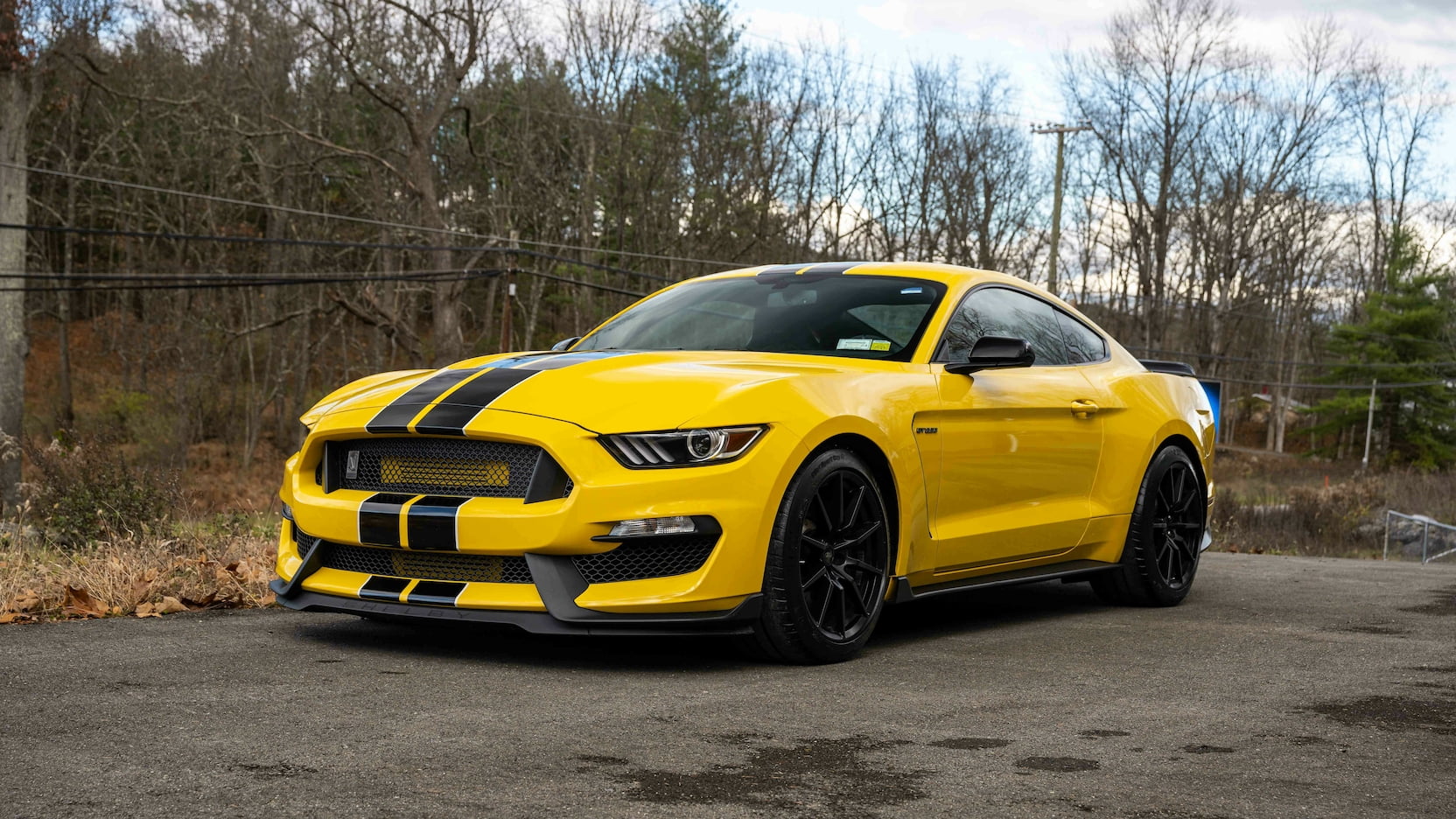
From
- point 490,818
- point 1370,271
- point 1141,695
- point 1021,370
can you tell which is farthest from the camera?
point 1370,271

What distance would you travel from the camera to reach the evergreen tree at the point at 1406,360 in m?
62.2

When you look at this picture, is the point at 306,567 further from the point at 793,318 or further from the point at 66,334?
the point at 66,334

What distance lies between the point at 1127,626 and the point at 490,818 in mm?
4152

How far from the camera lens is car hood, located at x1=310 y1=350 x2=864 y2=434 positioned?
185 inches

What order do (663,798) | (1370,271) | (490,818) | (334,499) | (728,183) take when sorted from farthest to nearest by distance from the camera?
(1370,271) → (728,183) → (334,499) → (663,798) → (490,818)

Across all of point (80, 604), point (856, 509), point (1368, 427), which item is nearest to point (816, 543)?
point (856, 509)

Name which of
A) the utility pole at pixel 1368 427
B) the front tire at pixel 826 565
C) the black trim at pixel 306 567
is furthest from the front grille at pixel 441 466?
the utility pole at pixel 1368 427

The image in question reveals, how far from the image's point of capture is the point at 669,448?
4633 millimetres

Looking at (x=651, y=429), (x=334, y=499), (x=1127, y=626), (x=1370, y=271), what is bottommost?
(x=1127, y=626)

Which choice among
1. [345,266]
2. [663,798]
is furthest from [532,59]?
[663,798]

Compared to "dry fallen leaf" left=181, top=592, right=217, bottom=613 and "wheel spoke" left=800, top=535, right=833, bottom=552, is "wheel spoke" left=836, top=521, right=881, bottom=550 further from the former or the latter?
"dry fallen leaf" left=181, top=592, right=217, bottom=613

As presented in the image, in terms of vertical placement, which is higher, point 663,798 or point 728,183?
point 728,183

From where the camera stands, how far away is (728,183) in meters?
40.1

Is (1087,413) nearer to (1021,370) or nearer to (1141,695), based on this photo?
(1021,370)
